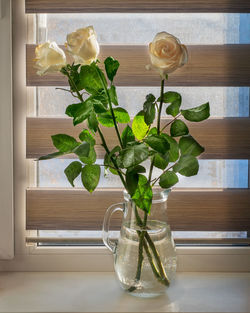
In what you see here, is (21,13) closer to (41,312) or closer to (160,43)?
(160,43)

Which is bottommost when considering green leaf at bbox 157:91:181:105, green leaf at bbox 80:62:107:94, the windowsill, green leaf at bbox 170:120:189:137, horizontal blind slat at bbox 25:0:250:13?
the windowsill

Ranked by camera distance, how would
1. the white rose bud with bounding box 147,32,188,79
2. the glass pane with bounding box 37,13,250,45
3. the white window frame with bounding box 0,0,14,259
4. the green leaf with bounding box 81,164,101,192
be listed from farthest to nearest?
the glass pane with bounding box 37,13,250,45, the white window frame with bounding box 0,0,14,259, the green leaf with bounding box 81,164,101,192, the white rose bud with bounding box 147,32,188,79

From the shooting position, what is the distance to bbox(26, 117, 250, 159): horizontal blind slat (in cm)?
126

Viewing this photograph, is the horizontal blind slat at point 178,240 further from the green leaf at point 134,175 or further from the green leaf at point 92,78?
the green leaf at point 92,78

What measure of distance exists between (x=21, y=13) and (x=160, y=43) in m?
0.51

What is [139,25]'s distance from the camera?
4.35 ft

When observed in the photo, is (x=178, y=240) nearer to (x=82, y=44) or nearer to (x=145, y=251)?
(x=145, y=251)

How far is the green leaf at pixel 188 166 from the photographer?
102cm

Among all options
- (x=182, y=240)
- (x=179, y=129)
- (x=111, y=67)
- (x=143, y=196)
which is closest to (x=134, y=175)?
(x=143, y=196)

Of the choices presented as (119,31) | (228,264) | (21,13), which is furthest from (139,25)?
(228,264)

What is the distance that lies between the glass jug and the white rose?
355 mm

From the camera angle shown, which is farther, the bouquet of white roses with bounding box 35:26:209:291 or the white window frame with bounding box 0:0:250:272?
the white window frame with bounding box 0:0:250:272

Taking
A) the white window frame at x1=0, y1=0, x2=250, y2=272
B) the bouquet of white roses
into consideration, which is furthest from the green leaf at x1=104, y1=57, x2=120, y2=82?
the white window frame at x1=0, y1=0, x2=250, y2=272

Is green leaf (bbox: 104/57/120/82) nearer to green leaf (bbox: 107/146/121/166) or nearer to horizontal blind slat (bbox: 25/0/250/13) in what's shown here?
green leaf (bbox: 107/146/121/166)
